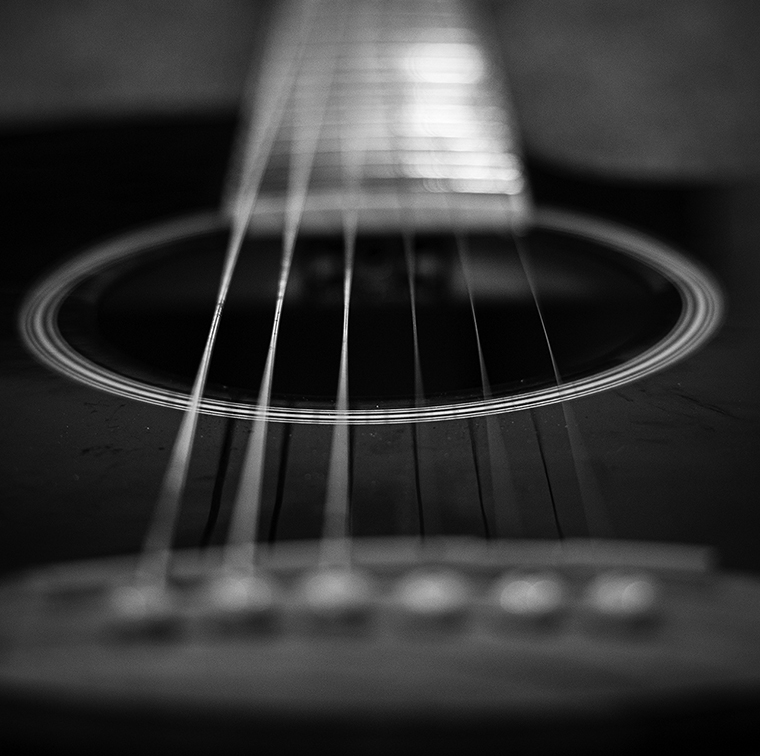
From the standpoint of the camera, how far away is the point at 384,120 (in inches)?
42.2

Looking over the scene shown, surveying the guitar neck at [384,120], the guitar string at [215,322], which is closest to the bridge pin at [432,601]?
the guitar string at [215,322]

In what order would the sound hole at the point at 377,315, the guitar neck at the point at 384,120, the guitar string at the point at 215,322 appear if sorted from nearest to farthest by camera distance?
the guitar string at the point at 215,322
the sound hole at the point at 377,315
the guitar neck at the point at 384,120

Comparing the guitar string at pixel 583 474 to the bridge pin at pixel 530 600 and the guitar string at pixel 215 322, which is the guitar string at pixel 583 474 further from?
the guitar string at pixel 215 322

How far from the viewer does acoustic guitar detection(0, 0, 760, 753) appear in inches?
13.7

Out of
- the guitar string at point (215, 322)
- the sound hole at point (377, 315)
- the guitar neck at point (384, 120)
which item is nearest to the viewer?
the guitar string at point (215, 322)

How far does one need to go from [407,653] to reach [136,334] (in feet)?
1.40

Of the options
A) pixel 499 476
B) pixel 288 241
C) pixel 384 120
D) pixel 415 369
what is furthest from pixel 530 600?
pixel 384 120

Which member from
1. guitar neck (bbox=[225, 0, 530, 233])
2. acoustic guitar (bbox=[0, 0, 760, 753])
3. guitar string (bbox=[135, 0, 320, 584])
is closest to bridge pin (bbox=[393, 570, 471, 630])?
acoustic guitar (bbox=[0, 0, 760, 753])

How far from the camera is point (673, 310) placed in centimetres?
75

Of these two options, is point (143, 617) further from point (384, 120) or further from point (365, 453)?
point (384, 120)

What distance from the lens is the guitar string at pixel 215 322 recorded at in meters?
0.48

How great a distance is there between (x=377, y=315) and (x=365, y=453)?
0.68ft

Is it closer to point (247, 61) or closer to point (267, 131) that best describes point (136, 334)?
point (267, 131)

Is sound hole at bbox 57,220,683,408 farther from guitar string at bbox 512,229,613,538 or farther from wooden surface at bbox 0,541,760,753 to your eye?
wooden surface at bbox 0,541,760,753
